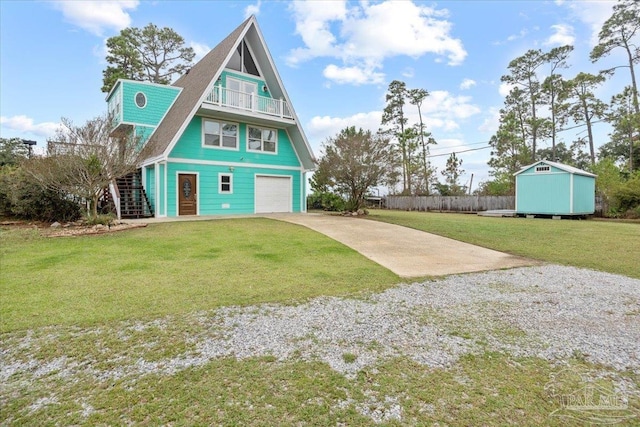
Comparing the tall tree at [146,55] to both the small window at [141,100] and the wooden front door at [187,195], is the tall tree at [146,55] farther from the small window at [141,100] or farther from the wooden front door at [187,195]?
the wooden front door at [187,195]

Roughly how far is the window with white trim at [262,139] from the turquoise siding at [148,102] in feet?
16.8

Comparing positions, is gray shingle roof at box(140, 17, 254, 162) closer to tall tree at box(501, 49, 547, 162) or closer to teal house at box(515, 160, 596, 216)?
teal house at box(515, 160, 596, 216)

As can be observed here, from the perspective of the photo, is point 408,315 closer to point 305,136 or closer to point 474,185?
point 305,136

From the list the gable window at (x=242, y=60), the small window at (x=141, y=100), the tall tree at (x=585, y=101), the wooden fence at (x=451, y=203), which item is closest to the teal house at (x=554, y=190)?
the wooden fence at (x=451, y=203)

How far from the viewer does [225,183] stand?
1677 centimetres

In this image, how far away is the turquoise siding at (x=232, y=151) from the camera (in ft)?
50.8

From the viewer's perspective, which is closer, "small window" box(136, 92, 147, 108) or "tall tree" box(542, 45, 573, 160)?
"small window" box(136, 92, 147, 108)

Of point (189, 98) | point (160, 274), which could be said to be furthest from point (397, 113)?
point (160, 274)

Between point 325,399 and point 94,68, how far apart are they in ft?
107

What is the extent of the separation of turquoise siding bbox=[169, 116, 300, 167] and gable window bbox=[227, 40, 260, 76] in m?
3.07

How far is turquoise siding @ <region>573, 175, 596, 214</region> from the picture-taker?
19.2 metres

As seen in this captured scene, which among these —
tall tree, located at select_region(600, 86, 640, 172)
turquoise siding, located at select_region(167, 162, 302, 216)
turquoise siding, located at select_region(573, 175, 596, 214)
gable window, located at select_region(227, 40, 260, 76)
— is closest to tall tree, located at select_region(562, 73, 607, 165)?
tall tree, located at select_region(600, 86, 640, 172)

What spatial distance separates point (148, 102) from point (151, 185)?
5.00 m

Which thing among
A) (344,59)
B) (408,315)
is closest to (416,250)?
(408,315)
